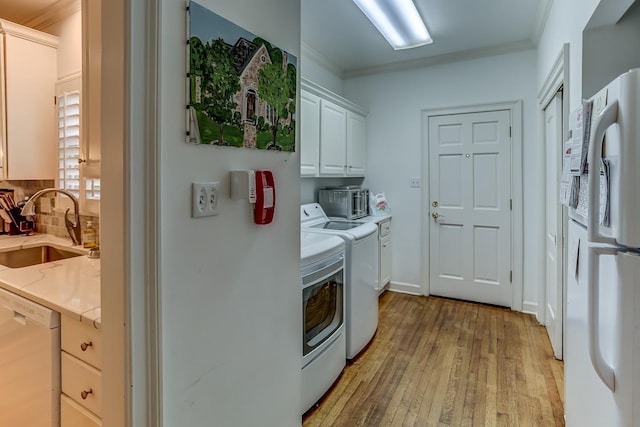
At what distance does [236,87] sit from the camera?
4.07 feet

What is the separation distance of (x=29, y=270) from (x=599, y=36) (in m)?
2.92

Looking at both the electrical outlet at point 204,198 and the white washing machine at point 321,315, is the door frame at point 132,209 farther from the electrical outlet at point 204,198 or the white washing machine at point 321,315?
the white washing machine at point 321,315

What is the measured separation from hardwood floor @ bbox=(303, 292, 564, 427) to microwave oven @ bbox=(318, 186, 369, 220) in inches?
44.2

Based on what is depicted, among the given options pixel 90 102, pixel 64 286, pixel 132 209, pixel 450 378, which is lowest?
pixel 450 378

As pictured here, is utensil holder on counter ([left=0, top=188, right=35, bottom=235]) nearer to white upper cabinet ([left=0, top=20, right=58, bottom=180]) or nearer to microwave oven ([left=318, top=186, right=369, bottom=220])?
white upper cabinet ([left=0, top=20, right=58, bottom=180])

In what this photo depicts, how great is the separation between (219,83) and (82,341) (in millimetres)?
1001

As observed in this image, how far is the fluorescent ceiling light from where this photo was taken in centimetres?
261

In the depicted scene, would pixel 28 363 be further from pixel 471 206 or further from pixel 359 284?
pixel 471 206

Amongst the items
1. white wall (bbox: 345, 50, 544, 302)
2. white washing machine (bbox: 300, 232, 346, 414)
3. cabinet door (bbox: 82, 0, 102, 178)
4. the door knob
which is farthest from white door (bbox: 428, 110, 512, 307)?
cabinet door (bbox: 82, 0, 102, 178)

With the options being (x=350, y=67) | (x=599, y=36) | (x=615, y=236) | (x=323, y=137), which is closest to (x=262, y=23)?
(x=615, y=236)

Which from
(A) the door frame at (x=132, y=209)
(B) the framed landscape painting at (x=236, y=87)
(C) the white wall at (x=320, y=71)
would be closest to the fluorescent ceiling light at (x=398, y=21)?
(C) the white wall at (x=320, y=71)

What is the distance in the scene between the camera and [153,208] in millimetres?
964

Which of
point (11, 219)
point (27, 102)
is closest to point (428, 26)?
point (27, 102)

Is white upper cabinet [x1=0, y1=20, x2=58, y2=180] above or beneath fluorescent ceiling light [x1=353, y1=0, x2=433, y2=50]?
beneath
